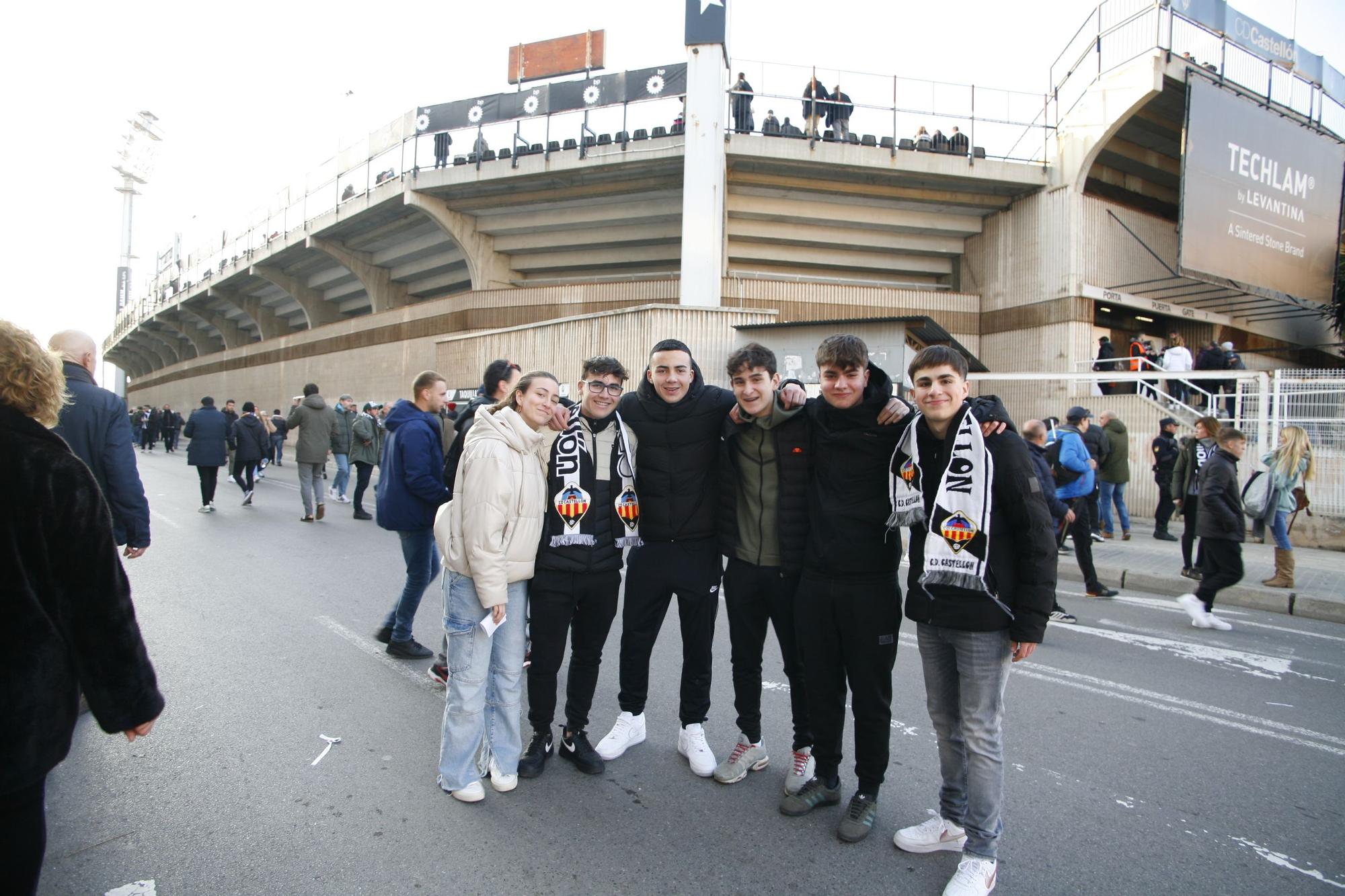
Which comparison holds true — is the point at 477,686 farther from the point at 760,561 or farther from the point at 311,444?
the point at 311,444

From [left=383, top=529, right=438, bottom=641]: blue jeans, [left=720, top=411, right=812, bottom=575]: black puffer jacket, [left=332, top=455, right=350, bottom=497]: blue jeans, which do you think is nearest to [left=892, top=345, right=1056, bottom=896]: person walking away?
[left=720, top=411, right=812, bottom=575]: black puffer jacket

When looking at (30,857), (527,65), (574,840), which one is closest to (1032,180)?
(527,65)

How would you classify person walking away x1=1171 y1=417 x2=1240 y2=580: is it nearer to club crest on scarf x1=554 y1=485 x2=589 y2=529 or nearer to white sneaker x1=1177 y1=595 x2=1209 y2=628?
white sneaker x1=1177 y1=595 x2=1209 y2=628

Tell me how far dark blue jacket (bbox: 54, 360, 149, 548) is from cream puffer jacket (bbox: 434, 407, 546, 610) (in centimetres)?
221

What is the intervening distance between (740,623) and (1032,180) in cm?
1947

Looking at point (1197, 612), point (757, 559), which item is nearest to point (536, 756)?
point (757, 559)

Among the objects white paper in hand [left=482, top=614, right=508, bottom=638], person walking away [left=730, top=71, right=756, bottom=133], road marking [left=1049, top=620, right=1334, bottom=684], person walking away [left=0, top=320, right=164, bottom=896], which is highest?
person walking away [left=730, top=71, right=756, bottom=133]

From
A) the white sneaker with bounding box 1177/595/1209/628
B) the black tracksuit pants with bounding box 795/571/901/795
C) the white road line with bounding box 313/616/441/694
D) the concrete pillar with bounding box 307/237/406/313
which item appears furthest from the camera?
the concrete pillar with bounding box 307/237/406/313

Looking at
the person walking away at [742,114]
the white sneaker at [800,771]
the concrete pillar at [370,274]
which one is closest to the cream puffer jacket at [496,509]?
the white sneaker at [800,771]

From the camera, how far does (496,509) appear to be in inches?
118

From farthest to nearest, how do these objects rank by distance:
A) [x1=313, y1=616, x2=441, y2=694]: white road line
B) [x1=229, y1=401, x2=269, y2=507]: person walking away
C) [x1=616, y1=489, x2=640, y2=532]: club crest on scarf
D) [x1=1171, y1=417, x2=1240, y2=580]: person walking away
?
[x1=229, y1=401, x2=269, y2=507]: person walking away
[x1=1171, y1=417, x2=1240, y2=580]: person walking away
[x1=313, y1=616, x2=441, y2=694]: white road line
[x1=616, y1=489, x2=640, y2=532]: club crest on scarf

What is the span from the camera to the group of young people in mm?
2529

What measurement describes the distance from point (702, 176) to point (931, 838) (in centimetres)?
1638

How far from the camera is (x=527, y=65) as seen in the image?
823 inches
